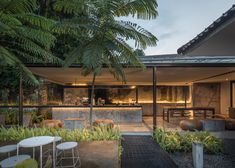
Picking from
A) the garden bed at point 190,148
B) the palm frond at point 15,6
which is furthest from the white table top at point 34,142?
the garden bed at point 190,148

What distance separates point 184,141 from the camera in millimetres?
8484

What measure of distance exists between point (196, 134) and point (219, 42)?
5.63 m

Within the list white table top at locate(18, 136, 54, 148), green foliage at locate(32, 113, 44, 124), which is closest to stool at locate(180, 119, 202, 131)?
white table top at locate(18, 136, 54, 148)

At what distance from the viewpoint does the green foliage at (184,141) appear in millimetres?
8242

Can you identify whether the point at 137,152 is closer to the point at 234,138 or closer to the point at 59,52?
the point at 234,138

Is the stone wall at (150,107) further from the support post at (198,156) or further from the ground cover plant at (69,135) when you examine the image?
the support post at (198,156)

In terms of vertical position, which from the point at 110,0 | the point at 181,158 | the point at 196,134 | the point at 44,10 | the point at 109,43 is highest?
the point at 44,10

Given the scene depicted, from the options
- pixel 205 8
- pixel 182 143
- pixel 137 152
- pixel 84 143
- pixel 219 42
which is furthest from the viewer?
pixel 205 8

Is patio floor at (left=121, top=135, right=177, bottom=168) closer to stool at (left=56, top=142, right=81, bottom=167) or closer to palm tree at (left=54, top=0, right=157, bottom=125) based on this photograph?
stool at (left=56, top=142, right=81, bottom=167)

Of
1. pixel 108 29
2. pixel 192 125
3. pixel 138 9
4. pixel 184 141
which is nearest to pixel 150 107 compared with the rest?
pixel 192 125

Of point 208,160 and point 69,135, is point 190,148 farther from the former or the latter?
point 69,135

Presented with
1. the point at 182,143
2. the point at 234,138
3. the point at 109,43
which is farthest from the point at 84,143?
the point at 234,138

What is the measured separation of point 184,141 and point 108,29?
4925mm

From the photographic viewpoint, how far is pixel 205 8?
11570 mm
